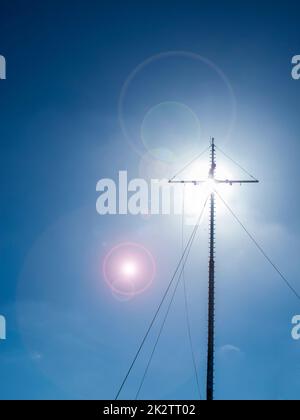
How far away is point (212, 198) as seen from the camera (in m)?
19.4
